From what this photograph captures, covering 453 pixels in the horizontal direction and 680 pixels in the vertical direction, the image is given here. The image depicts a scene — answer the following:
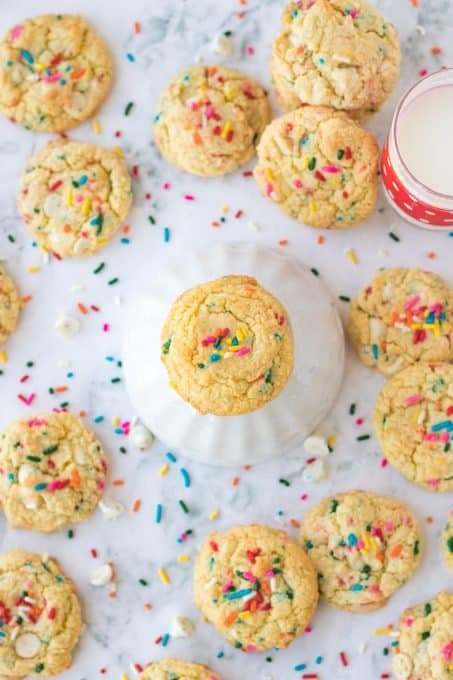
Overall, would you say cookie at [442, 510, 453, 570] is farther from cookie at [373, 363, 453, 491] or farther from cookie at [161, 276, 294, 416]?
cookie at [161, 276, 294, 416]

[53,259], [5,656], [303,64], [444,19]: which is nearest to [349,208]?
[303,64]

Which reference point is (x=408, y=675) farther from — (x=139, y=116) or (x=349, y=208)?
(x=139, y=116)

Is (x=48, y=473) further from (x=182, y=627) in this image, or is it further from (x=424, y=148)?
(x=424, y=148)

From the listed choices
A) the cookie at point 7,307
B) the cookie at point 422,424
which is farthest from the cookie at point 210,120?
the cookie at point 422,424

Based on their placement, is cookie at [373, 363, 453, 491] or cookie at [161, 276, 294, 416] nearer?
cookie at [161, 276, 294, 416]

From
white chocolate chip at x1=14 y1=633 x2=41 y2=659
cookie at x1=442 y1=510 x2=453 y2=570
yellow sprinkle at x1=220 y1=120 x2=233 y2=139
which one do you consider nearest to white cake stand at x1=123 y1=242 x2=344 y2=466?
yellow sprinkle at x1=220 y1=120 x2=233 y2=139

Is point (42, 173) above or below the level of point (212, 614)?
above
